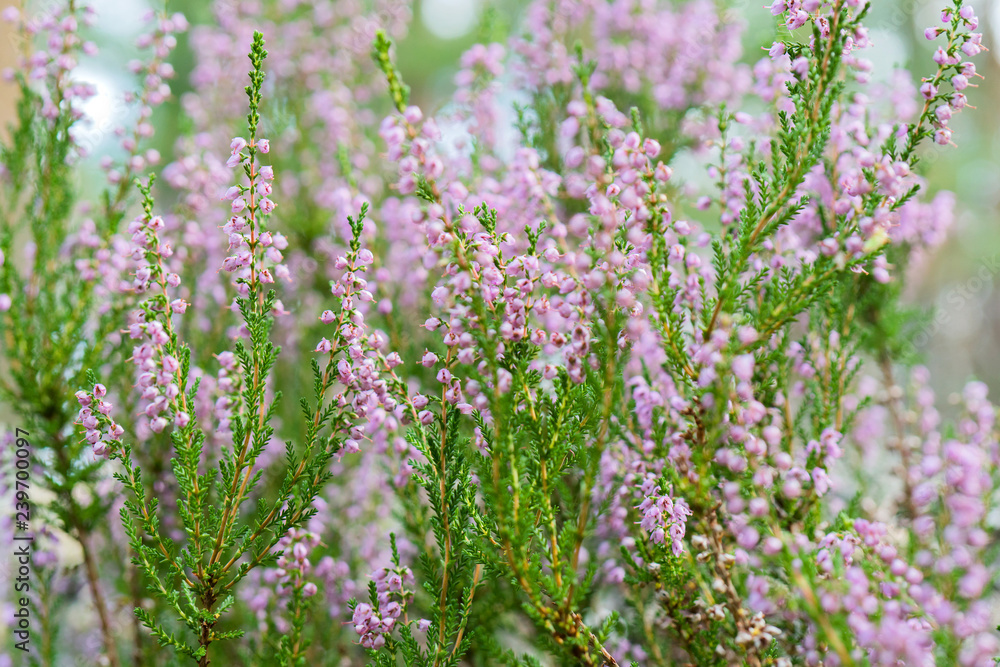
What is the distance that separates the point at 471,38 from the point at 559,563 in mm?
9177

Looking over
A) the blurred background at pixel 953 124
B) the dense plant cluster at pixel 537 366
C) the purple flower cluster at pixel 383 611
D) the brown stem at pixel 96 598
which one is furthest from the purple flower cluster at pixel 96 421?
the blurred background at pixel 953 124

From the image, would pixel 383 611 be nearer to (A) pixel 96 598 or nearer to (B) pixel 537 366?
(B) pixel 537 366

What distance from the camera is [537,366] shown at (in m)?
2.15

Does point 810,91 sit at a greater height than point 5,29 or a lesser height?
lesser

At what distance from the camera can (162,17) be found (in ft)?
8.58

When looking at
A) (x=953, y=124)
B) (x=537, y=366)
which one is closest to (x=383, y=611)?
(x=537, y=366)

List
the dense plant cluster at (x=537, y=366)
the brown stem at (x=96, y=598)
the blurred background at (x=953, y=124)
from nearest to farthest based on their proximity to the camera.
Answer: the dense plant cluster at (x=537, y=366)
the brown stem at (x=96, y=598)
the blurred background at (x=953, y=124)

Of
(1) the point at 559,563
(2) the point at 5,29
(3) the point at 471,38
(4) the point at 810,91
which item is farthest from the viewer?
(3) the point at 471,38

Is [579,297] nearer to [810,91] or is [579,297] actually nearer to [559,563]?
[559,563]

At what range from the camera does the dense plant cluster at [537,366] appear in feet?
4.75

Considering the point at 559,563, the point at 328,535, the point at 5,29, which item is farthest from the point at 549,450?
the point at 5,29

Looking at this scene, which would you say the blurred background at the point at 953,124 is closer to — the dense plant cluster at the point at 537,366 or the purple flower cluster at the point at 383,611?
the dense plant cluster at the point at 537,366

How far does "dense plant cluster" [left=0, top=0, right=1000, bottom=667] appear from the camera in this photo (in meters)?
1.45

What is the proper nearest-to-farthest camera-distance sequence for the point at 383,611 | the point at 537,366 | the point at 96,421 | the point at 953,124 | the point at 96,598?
the point at 96,421 < the point at 383,611 < the point at 537,366 < the point at 96,598 < the point at 953,124
